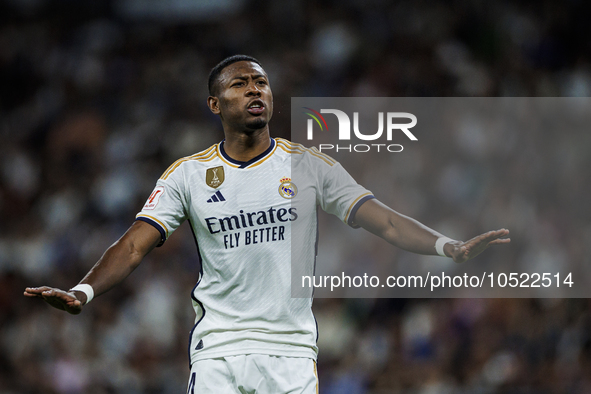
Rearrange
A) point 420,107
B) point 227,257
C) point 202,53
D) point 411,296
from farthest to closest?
1. point 202,53
2. point 420,107
3. point 411,296
4. point 227,257

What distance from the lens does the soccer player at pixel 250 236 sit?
3783 millimetres

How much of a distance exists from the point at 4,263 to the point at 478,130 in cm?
668

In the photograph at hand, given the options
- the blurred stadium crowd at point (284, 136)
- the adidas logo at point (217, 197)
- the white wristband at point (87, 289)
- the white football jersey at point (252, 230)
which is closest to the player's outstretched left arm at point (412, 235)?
the white football jersey at point (252, 230)

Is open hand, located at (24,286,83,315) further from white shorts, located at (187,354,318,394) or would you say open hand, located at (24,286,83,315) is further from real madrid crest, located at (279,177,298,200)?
real madrid crest, located at (279,177,298,200)

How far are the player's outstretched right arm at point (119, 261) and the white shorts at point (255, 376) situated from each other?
74 cm

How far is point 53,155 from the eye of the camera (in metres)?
10.4

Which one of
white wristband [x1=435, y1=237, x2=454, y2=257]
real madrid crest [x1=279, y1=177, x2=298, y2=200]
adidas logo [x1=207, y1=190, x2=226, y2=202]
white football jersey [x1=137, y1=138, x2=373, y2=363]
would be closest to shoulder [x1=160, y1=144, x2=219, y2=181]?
white football jersey [x1=137, y1=138, x2=373, y2=363]

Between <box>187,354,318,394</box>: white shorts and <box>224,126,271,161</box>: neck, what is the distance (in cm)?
127

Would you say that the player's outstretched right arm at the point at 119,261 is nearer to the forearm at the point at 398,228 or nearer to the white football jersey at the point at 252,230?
the white football jersey at the point at 252,230

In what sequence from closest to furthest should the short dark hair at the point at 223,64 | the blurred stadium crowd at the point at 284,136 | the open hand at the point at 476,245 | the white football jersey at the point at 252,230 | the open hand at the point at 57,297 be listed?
the open hand at the point at 57,297, the open hand at the point at 476,245, the white football jersey at the point at 252,230, the short dark hair at the point at 223,64, the blurred stadium crowd at the point at 284,136

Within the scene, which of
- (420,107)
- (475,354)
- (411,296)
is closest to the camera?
(475,354)

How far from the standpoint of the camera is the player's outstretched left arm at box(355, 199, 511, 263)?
3.61 meters

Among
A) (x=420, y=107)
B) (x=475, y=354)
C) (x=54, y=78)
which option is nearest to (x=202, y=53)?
(x=54, y=78)

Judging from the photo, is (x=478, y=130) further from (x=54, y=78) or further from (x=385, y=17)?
(x=54, y=78)
